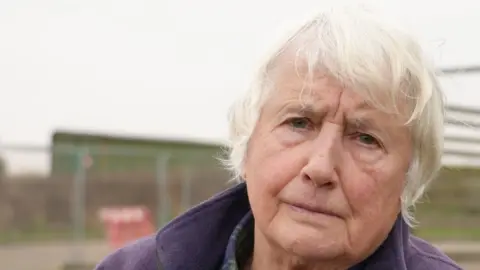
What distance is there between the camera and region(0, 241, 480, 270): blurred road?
34.5 ft

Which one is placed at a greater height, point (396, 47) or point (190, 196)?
point (396, 47)

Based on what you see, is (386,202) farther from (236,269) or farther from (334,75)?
(236,269)

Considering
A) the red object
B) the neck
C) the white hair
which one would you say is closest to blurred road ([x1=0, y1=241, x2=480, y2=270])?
the red object

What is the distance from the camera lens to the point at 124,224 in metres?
11.1

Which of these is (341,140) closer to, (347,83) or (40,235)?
(347,83)

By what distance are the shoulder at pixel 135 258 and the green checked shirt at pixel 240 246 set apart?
0.19 m

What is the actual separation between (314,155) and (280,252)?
0.29 meters

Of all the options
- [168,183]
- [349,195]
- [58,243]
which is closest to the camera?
[349,195]

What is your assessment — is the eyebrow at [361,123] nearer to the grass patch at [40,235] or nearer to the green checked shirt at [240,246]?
the green checked shirt at [240,246]

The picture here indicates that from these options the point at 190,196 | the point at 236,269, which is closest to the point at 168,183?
the point at 190,196

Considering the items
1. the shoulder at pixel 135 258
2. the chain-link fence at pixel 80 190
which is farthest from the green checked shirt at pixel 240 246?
the chain-link fence at pixel 80 190

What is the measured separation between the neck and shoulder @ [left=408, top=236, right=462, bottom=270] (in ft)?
0.82

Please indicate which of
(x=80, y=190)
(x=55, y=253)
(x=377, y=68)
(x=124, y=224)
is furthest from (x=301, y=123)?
(x=55, y=253)

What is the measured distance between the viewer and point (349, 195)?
1.69 metres
